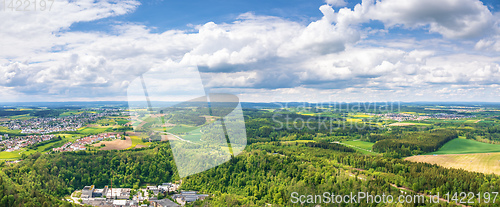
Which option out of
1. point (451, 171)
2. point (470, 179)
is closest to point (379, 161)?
point (451, 171)

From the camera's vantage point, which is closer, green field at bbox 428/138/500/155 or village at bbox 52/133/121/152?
village at bbox 52/133/121/152

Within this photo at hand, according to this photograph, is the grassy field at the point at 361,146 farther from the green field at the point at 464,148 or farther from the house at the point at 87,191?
the house at the point at 87,191

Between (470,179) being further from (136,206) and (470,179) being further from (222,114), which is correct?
(136,206)

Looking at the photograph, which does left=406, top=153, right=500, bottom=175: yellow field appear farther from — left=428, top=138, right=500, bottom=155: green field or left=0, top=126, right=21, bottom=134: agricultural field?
left=0, top=126, right=21, bottom=134: agricultural field

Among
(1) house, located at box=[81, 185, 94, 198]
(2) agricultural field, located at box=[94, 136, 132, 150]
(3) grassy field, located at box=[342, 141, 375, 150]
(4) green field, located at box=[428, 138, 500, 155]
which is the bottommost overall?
(1) house, located at box=[81, 185, 94, 198]

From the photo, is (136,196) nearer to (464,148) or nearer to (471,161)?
(471,161)

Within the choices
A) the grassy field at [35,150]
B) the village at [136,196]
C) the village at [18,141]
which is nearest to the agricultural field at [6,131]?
the village at [18,141]

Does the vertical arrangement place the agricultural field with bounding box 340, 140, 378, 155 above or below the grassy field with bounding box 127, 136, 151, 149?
below

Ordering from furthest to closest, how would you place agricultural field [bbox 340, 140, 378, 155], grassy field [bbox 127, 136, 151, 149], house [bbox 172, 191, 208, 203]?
agricultural field [bbox 340, 140, 378, 155] < grassy field [bbox 127, 136, 151, 149] < house [bbox 172, 191, 208, 203]

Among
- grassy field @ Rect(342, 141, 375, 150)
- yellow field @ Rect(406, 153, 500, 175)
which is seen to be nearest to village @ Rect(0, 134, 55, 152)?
grassy field @ Rect(342, 141, 375, 150)
